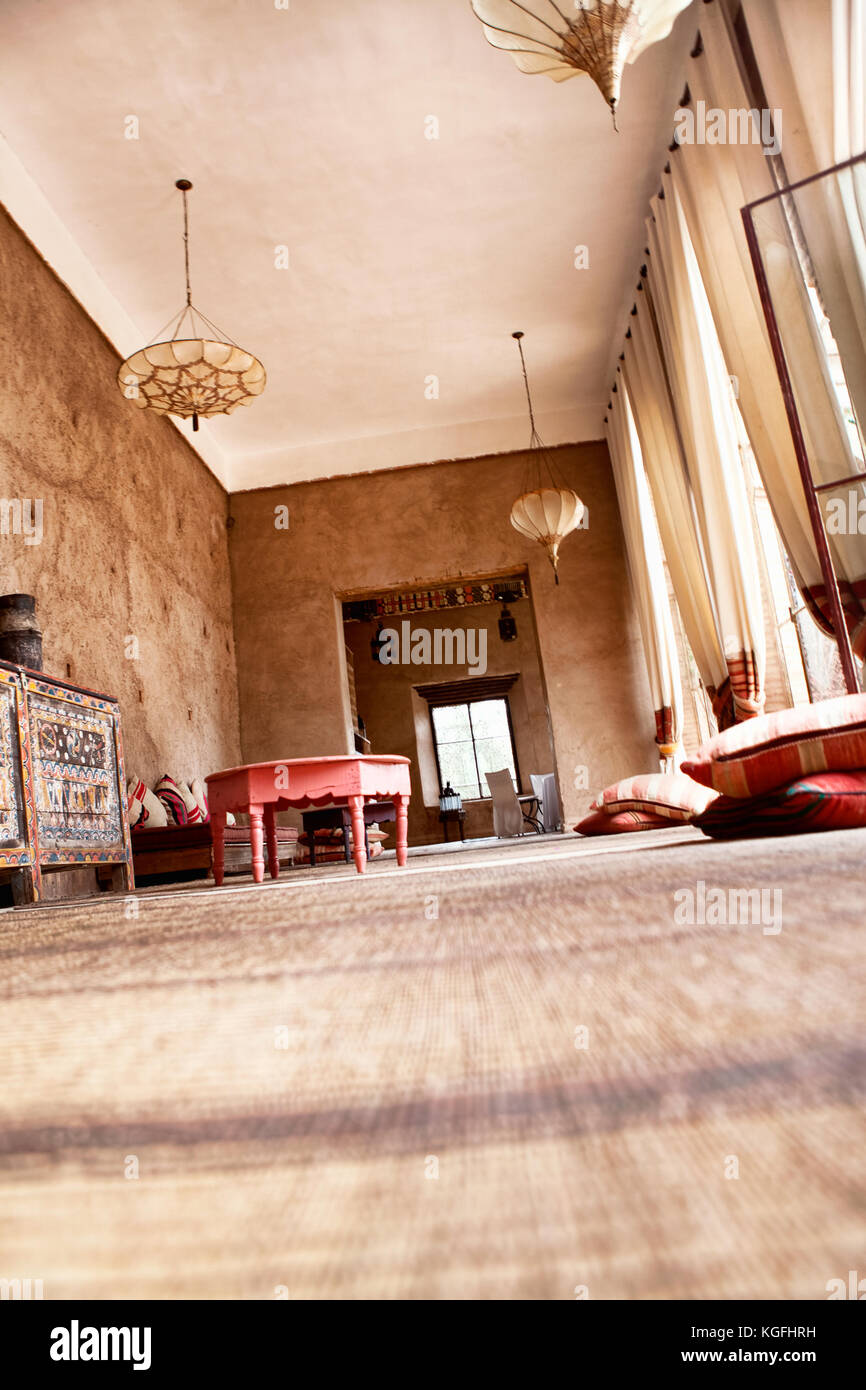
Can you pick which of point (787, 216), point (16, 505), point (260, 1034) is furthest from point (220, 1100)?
point (16, 505)

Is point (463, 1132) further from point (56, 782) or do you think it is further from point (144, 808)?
point (144, 808)

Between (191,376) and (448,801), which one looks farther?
(448,801)

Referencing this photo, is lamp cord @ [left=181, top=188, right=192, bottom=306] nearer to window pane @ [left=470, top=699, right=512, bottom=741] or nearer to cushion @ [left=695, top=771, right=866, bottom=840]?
cushion @ [left=695, top=771, right=866, bottom=840]

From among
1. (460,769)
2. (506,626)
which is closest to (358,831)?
(506,626)

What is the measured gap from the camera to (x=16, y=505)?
4742 mm

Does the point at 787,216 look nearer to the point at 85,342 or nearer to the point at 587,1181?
the point at 587,1181

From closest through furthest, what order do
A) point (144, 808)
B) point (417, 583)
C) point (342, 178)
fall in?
1. point (342, 178)
2. point (144, 808)
3. point (417, 583)

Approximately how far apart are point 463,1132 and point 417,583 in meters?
8.49

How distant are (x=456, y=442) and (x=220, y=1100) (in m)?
8.93

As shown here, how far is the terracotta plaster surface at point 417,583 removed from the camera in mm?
8297

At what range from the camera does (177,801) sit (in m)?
6.14

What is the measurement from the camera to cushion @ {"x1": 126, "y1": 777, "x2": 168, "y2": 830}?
5.51 metres

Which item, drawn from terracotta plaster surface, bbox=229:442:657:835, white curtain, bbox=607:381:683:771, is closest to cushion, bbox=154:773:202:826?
terracotta plaster surface, bbox=229:442:657:835

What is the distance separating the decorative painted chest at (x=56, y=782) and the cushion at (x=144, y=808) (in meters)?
0.81
